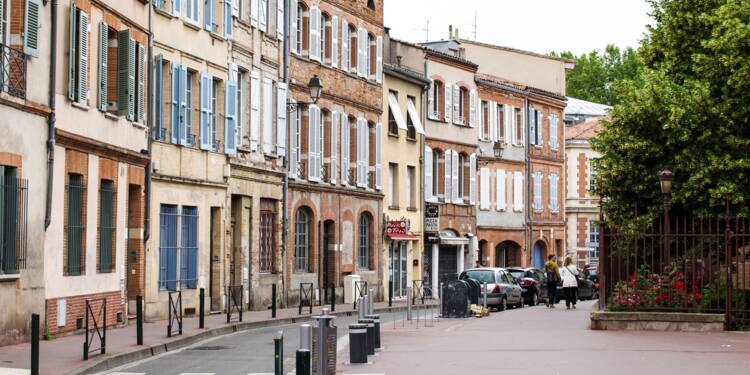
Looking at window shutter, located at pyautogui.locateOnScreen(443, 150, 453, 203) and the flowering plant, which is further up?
window shutter, located at pyautogui.locateOnScreen(443, 150, 453, 203)

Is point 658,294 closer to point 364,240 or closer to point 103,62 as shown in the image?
point 103,62

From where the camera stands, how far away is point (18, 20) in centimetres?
2361

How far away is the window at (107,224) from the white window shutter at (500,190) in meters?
36.0

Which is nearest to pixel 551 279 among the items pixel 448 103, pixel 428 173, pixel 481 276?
pixel 481 276

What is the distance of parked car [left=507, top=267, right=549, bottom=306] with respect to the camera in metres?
48.2

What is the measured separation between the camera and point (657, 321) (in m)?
27.5

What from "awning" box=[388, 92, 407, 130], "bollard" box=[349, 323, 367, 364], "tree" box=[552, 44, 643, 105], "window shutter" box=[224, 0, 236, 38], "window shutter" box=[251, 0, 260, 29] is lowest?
"bollard" box=[349, 323, 367, 364]

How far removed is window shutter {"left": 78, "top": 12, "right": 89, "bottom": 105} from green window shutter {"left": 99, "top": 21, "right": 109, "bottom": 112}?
3.19 ft

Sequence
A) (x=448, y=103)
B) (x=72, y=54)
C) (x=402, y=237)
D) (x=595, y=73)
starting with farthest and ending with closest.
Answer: (x=595, y=73)
(x=448, y=103)
(x=402, y=237)
(x=72, y=54)

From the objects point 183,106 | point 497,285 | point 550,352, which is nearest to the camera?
point 550,352

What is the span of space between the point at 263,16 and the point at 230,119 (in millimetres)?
4605

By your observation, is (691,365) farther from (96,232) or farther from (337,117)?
(337,117)

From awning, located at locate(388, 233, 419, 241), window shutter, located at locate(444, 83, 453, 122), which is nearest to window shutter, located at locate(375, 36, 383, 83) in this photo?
awning, located at locate(388, 233, 419, 241)

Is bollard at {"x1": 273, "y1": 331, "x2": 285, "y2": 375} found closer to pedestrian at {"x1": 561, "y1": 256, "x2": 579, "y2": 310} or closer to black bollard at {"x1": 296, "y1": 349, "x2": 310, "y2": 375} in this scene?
black bollard at {"x1": 296, "y1": 349, "x2": 310, "y2": 375}
